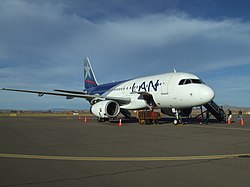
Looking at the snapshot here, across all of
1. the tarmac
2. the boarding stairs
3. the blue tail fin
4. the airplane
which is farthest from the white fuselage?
the blue tail fin

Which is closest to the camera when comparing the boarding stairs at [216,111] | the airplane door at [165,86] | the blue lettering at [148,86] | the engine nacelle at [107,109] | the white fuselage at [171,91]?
the white fuselage at [171,91]

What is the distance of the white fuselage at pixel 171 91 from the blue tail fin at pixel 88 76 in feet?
40.3

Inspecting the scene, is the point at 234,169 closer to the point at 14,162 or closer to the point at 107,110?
the point at 14,162

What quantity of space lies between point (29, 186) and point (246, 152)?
639cm

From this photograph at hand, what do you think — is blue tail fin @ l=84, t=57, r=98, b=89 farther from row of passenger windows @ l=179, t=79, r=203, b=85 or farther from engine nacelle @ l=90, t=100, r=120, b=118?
row of passenger windows @ l=179, t=79, r=203, b=85

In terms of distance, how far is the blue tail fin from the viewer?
36.4 meters

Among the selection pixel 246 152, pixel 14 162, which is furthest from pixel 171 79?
pixel 14 162

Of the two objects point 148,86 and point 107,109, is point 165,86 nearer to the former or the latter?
point 148,86

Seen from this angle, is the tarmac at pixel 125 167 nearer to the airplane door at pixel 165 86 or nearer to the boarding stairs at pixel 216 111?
the airplane door at pixel 165 86

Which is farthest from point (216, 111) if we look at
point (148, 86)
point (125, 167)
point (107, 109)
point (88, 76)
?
point (125, 167)

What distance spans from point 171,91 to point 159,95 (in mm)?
1391

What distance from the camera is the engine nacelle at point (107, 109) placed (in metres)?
22.3

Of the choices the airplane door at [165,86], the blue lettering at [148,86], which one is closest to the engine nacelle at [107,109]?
the blue lettering at [148,86]

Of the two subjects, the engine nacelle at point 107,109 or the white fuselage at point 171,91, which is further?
the engine nacelle at point 107,109
